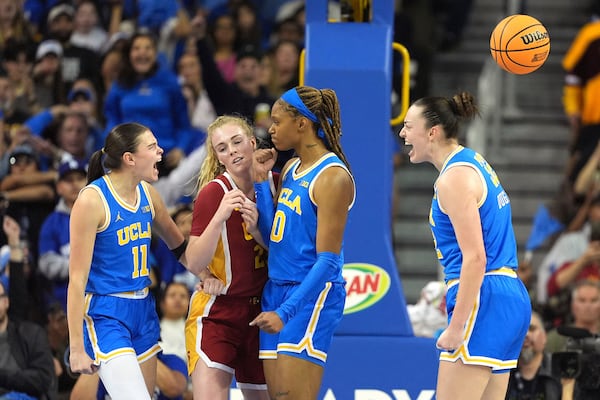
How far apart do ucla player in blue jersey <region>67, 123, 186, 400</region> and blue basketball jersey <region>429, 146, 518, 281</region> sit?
4.84 ft

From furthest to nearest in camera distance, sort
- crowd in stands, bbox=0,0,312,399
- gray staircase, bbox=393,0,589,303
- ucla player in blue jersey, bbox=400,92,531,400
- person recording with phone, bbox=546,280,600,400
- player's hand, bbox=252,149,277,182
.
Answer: gray staircase, bbox=393,0,589,303, crowd in stands, bbox=0,0,312,399, person recording with phone, bbox=546,280,600,400, player's hand, bbox=252,149,277,182, ucla player in blue jersey, bbox=400,92,531,400

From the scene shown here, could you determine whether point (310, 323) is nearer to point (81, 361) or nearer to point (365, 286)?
point (81, 361)

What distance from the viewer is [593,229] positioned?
10070 millimetres

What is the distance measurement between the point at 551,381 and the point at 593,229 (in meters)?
2.53

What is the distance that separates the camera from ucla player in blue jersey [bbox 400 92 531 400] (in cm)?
551

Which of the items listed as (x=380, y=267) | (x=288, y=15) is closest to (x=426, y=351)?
(x=380, y=267)

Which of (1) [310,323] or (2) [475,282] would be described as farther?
(1) [310,323]

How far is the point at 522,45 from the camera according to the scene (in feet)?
22.0

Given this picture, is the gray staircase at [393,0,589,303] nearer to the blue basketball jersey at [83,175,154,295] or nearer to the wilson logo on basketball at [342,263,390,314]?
the wilson logo on basketball at [342,263,390,314]

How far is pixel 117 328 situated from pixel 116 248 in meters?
0.39

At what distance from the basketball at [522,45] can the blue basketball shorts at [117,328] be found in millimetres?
2363

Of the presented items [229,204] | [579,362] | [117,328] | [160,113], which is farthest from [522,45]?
[160,113]

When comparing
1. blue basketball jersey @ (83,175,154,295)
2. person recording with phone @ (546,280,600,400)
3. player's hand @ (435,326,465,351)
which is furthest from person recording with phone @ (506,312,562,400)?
blue basketball jersey @ (83,175,154,295)

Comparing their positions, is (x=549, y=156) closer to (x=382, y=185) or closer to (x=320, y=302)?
(x=382, y=185)
